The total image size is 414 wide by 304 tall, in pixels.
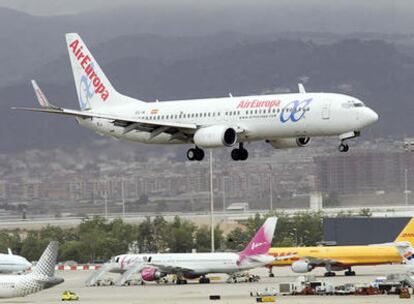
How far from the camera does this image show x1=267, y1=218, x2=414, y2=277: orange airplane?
406 feet

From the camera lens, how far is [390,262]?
4860 inches

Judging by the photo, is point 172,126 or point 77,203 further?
point 77,203

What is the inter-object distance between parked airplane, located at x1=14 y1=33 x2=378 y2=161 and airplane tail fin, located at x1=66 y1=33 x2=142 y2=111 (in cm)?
10

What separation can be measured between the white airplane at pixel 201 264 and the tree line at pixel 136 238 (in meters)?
34.1

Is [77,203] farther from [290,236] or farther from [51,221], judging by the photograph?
[290,236]

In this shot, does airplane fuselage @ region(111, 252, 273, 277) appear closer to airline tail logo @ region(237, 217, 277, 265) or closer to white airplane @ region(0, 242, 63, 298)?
airline tail logo @ region(237, 217, 277, 265)

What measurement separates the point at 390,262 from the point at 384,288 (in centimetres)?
2620

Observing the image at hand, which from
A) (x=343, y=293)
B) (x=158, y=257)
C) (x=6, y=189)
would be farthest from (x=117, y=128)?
(x=6, y=189)

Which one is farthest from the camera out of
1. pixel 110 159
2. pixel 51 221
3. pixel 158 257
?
pixel 51 221

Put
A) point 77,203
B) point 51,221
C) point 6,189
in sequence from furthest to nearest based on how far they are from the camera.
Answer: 1. point 6,189
2. point 77,203
3. point 51,221

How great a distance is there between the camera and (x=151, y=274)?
119000 millimetres

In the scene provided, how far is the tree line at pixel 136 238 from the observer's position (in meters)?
158

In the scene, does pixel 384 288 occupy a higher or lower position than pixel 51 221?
lower

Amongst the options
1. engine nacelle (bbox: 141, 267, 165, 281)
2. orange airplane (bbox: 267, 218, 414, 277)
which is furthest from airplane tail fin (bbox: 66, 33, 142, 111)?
orange airplane (bbox: 267, 218, 414, 277)
